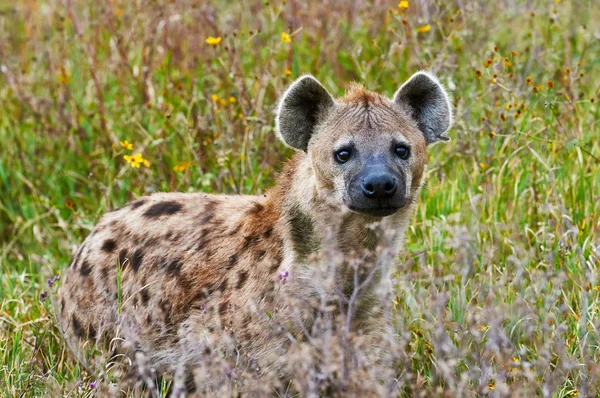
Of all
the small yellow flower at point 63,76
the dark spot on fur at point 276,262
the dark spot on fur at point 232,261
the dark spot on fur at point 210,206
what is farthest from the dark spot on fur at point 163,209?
Answer: the small yellow flower at point 63,76

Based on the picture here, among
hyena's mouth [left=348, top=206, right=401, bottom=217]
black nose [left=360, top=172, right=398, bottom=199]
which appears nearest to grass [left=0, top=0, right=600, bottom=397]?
hyena's mouth [left=348, top=206, right=401, bottom=217]

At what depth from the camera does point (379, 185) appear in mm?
3695

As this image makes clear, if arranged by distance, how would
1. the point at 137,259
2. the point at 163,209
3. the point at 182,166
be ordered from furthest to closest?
the point at 182,166 → the point at 163,209 → the point at 137,259

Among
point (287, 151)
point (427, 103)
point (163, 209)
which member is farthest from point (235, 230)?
point (287, 151)

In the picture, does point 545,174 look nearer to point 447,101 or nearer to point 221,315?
point 447,101

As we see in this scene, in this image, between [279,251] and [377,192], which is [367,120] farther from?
A: [279,251]

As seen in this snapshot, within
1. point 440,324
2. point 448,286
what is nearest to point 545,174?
point 448,286

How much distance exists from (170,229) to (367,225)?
952 millimetres

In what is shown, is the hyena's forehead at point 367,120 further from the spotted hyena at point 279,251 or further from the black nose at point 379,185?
the black nose at point 379,185

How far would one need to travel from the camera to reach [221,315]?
13.1 feet

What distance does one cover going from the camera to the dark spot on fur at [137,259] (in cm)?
435

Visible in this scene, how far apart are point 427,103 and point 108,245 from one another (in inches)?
60.1

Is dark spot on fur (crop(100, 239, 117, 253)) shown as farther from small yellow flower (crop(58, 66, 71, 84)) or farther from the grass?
small yellow flower (crop(58, 66, 71, 84))

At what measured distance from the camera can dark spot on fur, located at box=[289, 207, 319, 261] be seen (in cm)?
395
